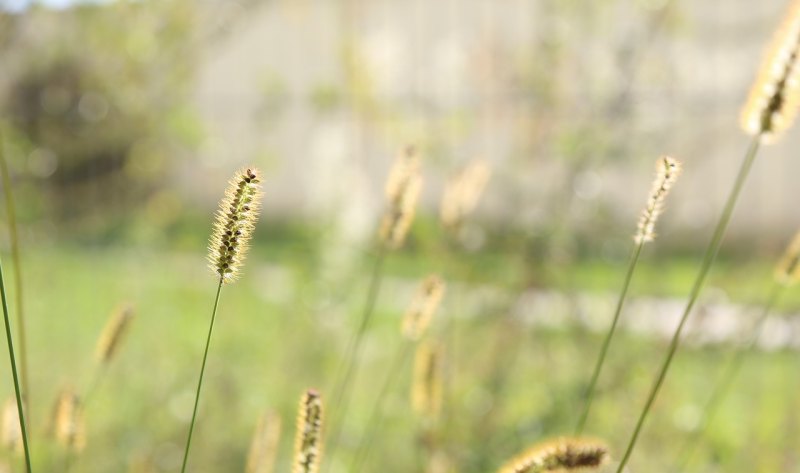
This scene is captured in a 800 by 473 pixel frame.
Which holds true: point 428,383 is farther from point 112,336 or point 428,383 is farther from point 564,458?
point 564,458

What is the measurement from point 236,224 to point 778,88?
64 centimetres

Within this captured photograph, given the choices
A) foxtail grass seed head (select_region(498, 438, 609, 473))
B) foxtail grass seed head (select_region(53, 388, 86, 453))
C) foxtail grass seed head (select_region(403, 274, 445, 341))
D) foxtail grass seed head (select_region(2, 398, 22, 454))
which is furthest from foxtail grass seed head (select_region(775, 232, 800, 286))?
foxtail grass seed head (select_region(2, 398, 22, 454))

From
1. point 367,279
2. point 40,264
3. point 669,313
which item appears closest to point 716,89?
point 669,313

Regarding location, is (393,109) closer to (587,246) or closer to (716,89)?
(587,246)

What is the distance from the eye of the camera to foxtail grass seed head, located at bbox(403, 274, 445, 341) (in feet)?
4.72

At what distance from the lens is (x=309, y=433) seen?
1.15 meters

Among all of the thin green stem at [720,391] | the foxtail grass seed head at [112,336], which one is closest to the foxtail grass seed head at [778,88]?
the thin green stem at [720,391]

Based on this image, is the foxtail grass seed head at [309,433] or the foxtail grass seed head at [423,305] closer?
the foxtail grass seed head at [309,433]

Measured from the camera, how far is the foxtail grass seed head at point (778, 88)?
4.14 ft

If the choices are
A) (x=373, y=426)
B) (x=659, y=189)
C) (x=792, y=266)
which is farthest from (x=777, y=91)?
(x=373, y=426)

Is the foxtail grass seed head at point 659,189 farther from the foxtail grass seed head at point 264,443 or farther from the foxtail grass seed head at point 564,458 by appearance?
the foxtail grass seed head at point 264,443

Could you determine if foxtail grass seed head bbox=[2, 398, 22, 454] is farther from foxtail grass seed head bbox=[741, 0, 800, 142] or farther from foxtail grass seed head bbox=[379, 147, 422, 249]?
foxtail grass seed head bbox=[741, 0, 800, 142]

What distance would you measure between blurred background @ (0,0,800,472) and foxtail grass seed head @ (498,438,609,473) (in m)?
1.04

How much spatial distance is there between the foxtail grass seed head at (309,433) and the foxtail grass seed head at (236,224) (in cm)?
17
